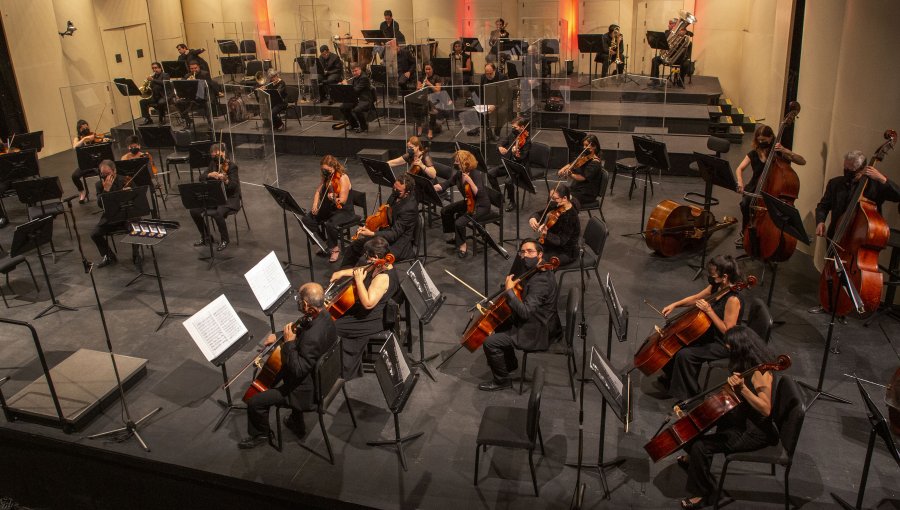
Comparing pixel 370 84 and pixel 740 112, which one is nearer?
pixel 370 84

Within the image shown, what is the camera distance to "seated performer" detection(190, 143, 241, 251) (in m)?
8.43

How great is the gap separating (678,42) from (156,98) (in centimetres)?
952

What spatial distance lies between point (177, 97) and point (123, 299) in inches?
208

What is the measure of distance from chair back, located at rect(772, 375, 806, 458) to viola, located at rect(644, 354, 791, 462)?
12cm

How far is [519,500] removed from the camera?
15.1 ft

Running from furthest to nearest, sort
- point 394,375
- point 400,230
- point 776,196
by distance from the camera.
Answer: point 400,230, point 776,196, point 394,375

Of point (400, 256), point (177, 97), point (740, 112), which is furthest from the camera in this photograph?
point (740, 112)

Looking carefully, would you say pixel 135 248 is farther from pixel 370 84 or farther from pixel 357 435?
pixel 370 84

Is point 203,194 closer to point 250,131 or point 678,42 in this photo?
point 250,131

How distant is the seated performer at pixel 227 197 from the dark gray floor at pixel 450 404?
33 centimetres

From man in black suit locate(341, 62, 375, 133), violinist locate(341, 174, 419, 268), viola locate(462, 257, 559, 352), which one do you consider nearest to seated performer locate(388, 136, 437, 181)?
violinist locate(341, 174, 419, 268)

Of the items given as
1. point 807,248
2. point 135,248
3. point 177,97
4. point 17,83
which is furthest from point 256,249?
point 17,83

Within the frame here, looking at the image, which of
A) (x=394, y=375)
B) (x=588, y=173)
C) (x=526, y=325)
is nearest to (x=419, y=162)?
(x=588, y=173)

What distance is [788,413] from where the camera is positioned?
13.4 ft
